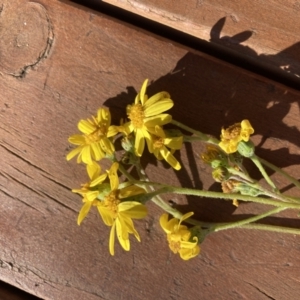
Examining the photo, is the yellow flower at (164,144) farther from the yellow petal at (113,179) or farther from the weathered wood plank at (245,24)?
the weathered wood plank at (245,24)

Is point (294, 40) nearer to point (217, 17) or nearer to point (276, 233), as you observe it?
point (217, 17)

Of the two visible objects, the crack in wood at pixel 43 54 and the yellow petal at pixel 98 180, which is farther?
the crack in wood at pixel 43 54

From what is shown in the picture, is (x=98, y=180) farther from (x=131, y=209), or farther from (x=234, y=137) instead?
(x=234, y=137)

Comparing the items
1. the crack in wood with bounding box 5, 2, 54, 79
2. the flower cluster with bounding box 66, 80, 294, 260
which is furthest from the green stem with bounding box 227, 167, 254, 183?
the crack in wood with bounding box 5, 2, 54, 79

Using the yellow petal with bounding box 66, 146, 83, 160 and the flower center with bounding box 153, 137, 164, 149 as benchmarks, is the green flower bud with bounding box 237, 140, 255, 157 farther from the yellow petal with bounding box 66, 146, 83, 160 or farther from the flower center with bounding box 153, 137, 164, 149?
the yellow petal with bounding box 66, 146, 83, 160

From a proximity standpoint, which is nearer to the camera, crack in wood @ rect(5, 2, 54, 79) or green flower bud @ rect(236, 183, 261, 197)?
green flower bud @ rect(236, 183, 261, 197)

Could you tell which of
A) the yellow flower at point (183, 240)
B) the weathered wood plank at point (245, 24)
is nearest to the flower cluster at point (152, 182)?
the yellow flower at point (183, 240)

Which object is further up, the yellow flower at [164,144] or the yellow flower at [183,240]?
the yellow flower at [164,144]

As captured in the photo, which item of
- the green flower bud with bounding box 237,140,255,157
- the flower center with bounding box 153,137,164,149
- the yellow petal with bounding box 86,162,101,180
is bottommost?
the yellow petal with bounding box 86,162,101,180
